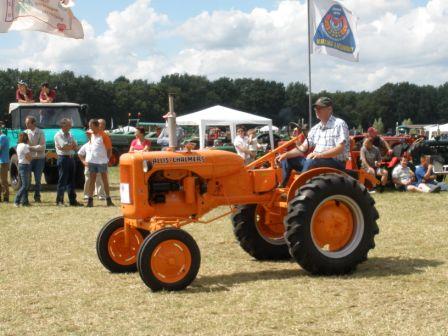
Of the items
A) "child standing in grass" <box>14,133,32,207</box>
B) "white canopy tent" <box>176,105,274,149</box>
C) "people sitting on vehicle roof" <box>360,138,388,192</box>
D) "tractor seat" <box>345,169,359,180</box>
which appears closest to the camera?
"tractor seat" <box>345,169,359,180</box>

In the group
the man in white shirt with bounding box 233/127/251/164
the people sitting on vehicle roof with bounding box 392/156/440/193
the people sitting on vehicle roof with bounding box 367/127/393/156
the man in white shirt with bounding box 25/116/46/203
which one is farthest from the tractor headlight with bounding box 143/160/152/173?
the people sitting on vehicle roof with bounding box 392/156/440/193

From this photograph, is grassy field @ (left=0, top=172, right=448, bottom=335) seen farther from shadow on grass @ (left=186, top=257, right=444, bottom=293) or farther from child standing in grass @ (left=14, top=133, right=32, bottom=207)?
child standing in grass @ (left=14, top=133, right=32, bottom=207)

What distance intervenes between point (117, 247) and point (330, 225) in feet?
7.24

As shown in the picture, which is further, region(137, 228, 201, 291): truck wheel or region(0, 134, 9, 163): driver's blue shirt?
region(0, 134, 9, 163): driver's blue shirt

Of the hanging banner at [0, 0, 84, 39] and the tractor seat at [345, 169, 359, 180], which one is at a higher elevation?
the hanging banner at [0, 0, 84, 39]

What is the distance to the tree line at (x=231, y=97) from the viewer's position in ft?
304

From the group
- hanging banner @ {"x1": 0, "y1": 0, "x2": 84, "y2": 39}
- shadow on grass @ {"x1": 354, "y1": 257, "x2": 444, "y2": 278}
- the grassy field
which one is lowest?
shadow on grass @ {"x1": 354, "y1": 257, "x2": 444, "y2": 278}

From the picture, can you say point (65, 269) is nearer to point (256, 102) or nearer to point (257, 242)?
point (257, 242)

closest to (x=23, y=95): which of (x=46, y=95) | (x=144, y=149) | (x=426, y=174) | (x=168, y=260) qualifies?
(x=46, y=95)

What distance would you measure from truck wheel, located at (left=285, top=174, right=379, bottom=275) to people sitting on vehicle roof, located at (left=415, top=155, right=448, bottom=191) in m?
9.77

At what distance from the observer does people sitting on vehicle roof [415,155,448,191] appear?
54.4 ft

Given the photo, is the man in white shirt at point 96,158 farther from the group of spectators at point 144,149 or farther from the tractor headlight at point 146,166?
the tractor headlight at point 146,166

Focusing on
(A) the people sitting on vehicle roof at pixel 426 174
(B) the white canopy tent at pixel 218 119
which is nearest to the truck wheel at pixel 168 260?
(A) the people sitting on vehicle roof at pixel 426 174

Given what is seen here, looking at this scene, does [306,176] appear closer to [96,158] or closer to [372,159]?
[96,158]
